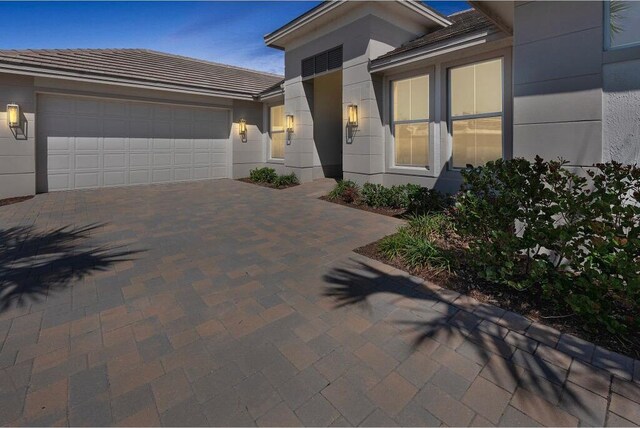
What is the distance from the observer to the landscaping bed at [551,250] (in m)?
2.59

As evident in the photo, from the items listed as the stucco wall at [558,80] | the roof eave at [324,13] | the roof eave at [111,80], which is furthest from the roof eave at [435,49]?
the roof eave at [111,80]

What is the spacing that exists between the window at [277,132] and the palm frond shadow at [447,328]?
9580 mm

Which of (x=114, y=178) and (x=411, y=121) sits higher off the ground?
(x=411, y=121)

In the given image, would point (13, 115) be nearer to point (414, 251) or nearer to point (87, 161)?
point (87, 161)

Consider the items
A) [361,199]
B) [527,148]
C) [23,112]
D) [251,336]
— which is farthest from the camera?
[23,112]

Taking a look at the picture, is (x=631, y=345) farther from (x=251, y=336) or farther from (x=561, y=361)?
(x=251, y=336)

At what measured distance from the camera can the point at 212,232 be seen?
5.77m

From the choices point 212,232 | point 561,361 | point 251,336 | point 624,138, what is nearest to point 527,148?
point 624,138

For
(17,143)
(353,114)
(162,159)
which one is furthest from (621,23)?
(17,143)

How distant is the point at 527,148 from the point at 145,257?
17.1ft

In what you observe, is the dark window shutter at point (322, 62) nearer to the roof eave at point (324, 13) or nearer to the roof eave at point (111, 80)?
the roof eave at point (324, 13)

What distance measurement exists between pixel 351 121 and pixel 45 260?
7251mm

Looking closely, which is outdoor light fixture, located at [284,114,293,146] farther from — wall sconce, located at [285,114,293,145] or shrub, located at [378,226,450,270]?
shrub, located at [378,226,450,270]

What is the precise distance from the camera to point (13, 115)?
346 inches
